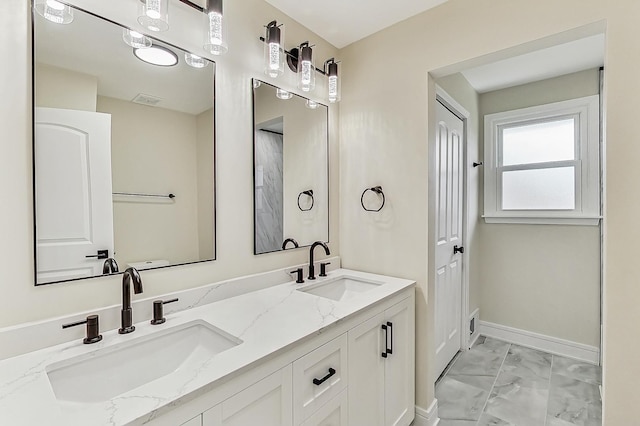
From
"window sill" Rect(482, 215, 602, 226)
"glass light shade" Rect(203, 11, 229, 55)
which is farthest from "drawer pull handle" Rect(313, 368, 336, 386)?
"window sill" Rect(482, 215, 602, 226)

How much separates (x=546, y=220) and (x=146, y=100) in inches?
125

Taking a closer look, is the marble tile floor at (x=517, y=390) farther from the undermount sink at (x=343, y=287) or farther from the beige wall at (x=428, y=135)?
the undermount sink at (x=343, y=287)

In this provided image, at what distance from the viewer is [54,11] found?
1065 mm

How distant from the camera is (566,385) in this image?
2246mm

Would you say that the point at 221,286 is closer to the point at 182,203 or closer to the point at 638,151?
the point at 182,203

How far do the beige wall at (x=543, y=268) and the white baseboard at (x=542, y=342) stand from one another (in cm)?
5

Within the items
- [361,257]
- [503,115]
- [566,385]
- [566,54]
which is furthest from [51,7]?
[566,385]

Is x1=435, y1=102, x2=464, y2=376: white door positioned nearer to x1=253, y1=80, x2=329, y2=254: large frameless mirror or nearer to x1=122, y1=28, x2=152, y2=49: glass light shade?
x1=253, y1=80, x2=329, y2=254: large frameless mirror

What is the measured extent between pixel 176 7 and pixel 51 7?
0.49 metres

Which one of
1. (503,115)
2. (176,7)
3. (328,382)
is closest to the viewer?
(328,382)

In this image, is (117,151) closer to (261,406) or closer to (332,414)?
(261,406)

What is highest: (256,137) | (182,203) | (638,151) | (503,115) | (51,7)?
(503,115)

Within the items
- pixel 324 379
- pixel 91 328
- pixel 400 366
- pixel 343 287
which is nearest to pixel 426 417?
pixel 400 366

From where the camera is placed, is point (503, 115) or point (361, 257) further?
point (503, 115)
